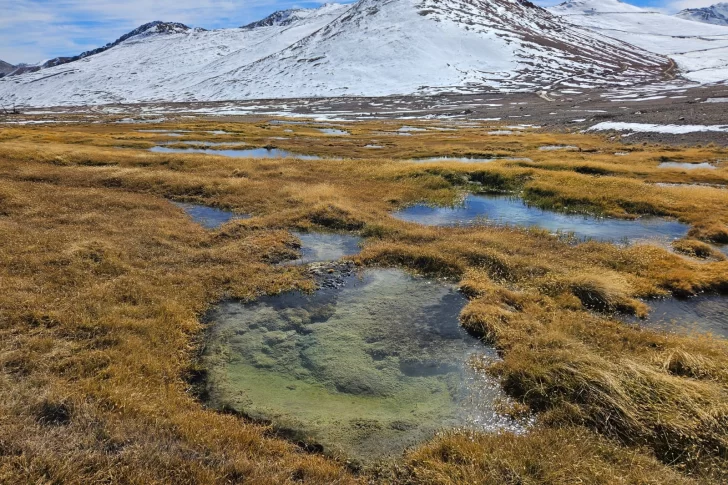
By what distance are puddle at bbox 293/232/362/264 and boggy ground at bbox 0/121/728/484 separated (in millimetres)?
906

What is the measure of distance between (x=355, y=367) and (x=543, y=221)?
20.2 metres

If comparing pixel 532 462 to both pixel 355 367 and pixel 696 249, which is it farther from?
pixel 696 249

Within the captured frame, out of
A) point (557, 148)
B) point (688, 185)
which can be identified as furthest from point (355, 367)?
point (557, 148)

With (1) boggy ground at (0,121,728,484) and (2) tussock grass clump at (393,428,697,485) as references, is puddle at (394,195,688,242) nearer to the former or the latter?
(1) boggy ground at (0,121,728,484)

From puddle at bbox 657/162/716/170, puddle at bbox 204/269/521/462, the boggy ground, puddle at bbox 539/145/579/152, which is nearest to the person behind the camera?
the boggy ground

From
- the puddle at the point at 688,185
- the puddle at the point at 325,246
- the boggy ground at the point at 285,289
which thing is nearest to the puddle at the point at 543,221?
the boggy ground at the point at 285,289

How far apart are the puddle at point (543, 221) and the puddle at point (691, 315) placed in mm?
7409

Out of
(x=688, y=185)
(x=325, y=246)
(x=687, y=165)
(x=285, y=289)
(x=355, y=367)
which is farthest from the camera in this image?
(x=687, y=165)

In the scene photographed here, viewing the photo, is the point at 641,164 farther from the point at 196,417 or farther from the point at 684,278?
the point at 196,417

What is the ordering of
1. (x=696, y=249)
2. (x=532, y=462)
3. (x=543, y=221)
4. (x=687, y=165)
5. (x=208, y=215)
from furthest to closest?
1. (x=687, y=165)
2. (x=208, y=215)
3. (x=543, y=221)
4. (x=696, y=249)
5. (x=532, y=462)

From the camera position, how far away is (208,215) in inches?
1131

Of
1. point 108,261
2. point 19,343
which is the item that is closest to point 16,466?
point 19,343

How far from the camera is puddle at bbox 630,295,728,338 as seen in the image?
1514cm

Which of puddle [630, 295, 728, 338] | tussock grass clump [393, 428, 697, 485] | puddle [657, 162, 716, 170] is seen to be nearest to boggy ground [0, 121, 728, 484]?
tussock grass clump [393, 428, 697, 485]
